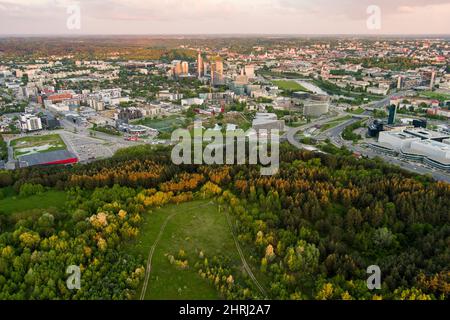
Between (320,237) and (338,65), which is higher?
(338,65)

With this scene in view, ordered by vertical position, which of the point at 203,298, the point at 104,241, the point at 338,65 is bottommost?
the point at 203,298

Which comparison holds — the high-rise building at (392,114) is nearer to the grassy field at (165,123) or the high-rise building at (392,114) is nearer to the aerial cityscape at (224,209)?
the aerial cityscape at (224,209)

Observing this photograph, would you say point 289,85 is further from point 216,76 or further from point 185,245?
point 185,245

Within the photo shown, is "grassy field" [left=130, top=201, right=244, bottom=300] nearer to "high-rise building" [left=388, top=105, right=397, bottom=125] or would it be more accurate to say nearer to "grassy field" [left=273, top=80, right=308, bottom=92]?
"high-rise building" [left=388, top=105, right=397, bottom=125]

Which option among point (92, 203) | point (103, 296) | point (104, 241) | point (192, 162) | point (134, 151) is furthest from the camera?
point (134, 151)

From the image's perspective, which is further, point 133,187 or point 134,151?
point 134,151

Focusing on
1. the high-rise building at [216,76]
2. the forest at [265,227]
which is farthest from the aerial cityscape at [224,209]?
the high-rise building at [216,76]

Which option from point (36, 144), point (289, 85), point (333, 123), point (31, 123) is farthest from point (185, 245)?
point (289, 85)

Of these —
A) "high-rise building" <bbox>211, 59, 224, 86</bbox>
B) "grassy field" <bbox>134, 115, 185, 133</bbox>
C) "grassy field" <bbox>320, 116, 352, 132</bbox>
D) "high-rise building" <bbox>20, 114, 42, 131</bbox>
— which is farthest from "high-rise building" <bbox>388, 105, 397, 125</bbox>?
"high-rise building" <bbox>20, 114, 42, 131</bbox>
